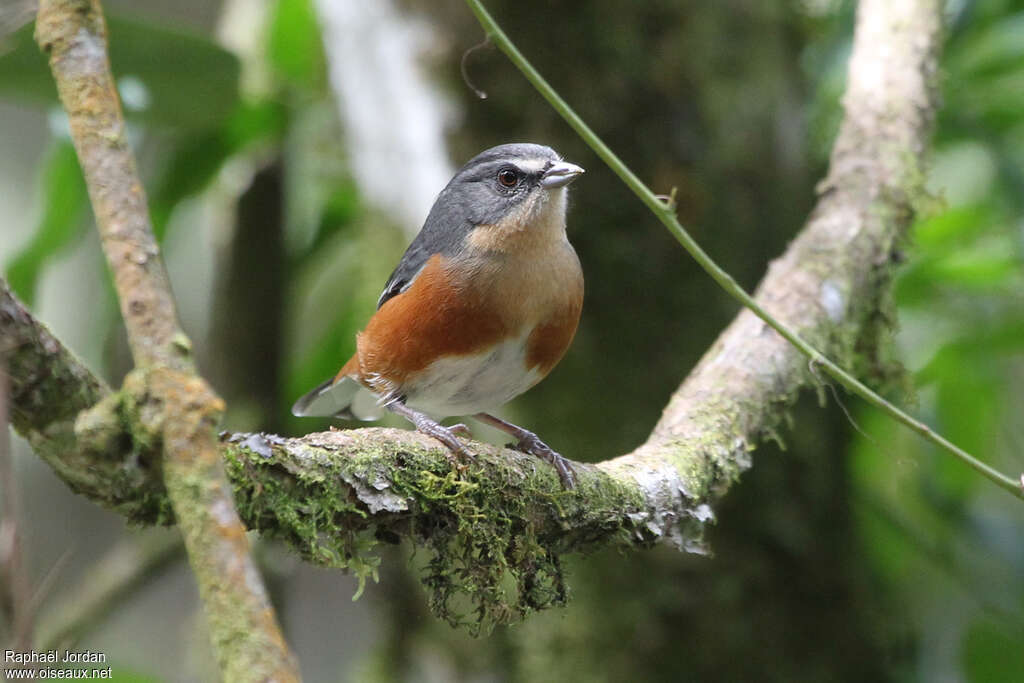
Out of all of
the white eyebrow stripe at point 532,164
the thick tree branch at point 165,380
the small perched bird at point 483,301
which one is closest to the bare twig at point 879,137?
the white eyebrow stripe at point 532,164

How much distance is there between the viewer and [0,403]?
108cm

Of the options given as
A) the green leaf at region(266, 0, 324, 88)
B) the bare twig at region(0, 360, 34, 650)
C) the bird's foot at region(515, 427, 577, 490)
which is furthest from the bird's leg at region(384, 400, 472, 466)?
the green leaf at region(266, 0, 324, 88)

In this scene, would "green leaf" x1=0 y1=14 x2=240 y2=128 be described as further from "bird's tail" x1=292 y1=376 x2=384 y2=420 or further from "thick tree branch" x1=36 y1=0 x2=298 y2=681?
"thick tree branch" x1=36 y1=0 x2=298 y2=681

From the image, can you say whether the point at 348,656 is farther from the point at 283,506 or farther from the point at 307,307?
the point at 283,506

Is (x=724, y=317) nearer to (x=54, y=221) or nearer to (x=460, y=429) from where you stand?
(x=460, y=429)

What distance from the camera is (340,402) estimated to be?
4215 mm

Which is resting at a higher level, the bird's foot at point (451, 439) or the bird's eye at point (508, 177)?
the bird's eye at point (508, 177)

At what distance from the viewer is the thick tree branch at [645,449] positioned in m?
1.88

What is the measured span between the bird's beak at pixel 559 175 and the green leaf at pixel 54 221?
2.29 meters

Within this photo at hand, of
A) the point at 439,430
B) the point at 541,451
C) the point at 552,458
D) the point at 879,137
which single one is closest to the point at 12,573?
the point at 439,430

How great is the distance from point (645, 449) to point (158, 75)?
3385 millimetres

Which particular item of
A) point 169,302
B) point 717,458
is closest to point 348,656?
point 717,458

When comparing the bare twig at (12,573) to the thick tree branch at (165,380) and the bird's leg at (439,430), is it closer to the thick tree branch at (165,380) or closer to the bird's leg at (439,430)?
the thick tree branch at (165,380)

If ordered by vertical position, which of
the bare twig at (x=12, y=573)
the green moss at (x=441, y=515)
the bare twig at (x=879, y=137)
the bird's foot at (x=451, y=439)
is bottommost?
the bare twig at (x=12, y=573)
